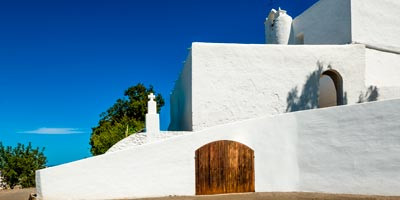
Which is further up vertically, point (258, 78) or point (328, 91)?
point (258, 78)

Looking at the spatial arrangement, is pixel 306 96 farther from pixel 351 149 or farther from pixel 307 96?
pixel 351 149

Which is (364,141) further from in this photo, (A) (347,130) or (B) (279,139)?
(B) (279,139)

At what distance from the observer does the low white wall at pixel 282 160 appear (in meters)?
9.28

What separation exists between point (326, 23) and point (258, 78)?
618 cm

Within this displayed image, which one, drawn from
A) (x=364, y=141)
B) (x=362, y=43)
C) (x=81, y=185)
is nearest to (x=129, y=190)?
(x=81, y=185)

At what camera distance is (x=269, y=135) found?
1112cm

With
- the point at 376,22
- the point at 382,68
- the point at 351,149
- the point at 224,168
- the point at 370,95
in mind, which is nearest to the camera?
the point at 351,149

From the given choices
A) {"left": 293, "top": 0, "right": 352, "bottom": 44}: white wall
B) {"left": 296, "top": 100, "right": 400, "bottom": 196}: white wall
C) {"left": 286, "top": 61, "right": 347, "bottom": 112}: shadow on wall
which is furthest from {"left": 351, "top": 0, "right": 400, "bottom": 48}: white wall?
{"left": 296, "top": 100, "right": 400, "bottom": 196}: white wall

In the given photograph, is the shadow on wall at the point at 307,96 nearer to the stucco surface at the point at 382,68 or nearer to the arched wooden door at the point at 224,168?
the stucco surface at the point at 382,68

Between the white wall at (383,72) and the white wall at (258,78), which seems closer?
the white wall at (258,78)

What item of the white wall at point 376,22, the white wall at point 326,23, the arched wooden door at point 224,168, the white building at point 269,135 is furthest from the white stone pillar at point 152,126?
the white wall at point 376,22

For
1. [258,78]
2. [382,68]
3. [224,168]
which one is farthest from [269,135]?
[382,68]

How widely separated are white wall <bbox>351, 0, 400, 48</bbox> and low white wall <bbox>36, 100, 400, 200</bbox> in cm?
734

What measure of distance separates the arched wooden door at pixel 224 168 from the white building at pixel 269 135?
3 centimetres
